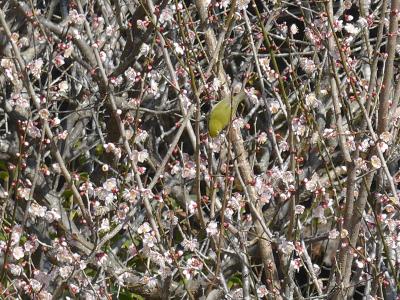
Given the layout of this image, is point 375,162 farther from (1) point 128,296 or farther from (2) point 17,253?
(1) point 128,296

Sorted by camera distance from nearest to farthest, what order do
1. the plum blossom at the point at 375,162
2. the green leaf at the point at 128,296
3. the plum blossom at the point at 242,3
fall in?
the plum blossom at the point at 375,162 < the plum blossom at the point at 242,3 < the green leaf at the point at 128,296

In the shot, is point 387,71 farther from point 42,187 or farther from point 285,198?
point 42,187

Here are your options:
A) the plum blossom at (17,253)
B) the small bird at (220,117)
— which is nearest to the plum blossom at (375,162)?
the small bird at (220,117)

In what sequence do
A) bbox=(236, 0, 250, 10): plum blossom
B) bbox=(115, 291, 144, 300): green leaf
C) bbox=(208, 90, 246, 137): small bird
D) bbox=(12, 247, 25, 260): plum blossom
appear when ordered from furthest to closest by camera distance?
bbox=(115, 291, 144, 300): green leaf → bbox=(12, 247, 25, 260): plum blossom → bbox=(236, 0, 250, 10): plum blossom → bbox=(208, 90, 246, 137): small bird

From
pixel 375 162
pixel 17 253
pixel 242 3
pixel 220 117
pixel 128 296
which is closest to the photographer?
pixel 220 117

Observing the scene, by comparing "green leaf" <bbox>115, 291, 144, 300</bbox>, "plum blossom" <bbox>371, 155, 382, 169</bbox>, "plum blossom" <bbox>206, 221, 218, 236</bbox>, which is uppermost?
"plum blossom" <bbox>371, 155, 382, 169</bbox>

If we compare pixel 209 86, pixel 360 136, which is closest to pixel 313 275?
pixel 360 136

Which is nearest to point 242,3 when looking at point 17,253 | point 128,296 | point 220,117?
point 220,117

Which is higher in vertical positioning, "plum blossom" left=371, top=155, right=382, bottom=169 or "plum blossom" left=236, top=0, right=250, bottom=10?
"plum blossom" left=236, top=0, right=250, bottom=10

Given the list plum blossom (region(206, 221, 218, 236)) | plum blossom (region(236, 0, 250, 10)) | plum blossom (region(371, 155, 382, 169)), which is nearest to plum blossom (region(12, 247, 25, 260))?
plum blossom (region(206, 221, 218, 236))

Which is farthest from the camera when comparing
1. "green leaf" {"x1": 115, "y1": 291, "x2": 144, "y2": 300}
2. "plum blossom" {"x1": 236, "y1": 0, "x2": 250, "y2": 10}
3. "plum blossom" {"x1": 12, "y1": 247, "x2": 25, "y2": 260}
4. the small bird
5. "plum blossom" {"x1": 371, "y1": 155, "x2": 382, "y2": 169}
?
"green leaf" {"x1": 115, "y1": 291, "x2": 144, "y2": 300}

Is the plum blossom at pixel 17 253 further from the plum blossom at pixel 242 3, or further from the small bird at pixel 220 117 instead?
the plum blossom at pixel 242 3

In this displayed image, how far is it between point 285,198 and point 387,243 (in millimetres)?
519

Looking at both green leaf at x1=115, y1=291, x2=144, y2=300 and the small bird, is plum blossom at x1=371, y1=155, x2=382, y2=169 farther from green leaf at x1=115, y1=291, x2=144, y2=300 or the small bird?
green leaf at x1=115, y1=291, x2=144, y2=300
